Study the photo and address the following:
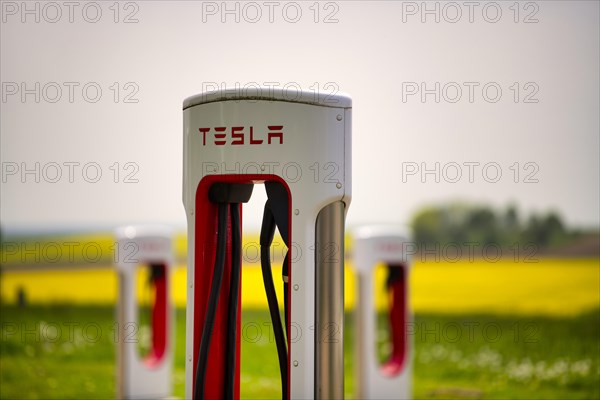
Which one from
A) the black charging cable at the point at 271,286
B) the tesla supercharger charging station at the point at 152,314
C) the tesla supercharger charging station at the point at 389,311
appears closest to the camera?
the black charging cable at the point at 271,286

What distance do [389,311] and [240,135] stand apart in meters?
3.12

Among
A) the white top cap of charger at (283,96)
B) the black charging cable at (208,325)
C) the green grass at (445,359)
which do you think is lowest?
the green grass at (445,359)

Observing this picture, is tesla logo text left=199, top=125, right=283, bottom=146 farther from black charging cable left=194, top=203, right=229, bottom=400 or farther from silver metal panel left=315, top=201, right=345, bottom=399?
black charging cable left=194, top=203, right=229, bottom=400

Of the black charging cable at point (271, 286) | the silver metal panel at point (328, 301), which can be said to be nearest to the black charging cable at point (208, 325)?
the black charging cable at point (271, 286)

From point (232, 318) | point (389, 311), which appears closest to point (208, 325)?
point (232, 318)

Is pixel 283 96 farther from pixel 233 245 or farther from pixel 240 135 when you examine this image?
pixel 233 245

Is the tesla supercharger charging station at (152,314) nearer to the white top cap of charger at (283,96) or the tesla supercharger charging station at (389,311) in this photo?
the tesla supercharger charging station at (389,311)

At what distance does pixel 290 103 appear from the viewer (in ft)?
8.75

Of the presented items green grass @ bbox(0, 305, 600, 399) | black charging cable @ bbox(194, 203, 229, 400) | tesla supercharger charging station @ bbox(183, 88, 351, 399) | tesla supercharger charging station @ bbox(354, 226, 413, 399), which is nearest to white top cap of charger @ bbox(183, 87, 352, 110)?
tesla supercharger charging station @ bbox(183, 88, 351, 399)

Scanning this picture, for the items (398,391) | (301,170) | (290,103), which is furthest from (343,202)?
(398,391)

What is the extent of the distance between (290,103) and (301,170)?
0.74 ft

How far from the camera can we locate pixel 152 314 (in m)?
5.78

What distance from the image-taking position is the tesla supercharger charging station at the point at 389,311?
17.5 feet

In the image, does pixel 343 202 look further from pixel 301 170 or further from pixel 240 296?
pixel 240 296
